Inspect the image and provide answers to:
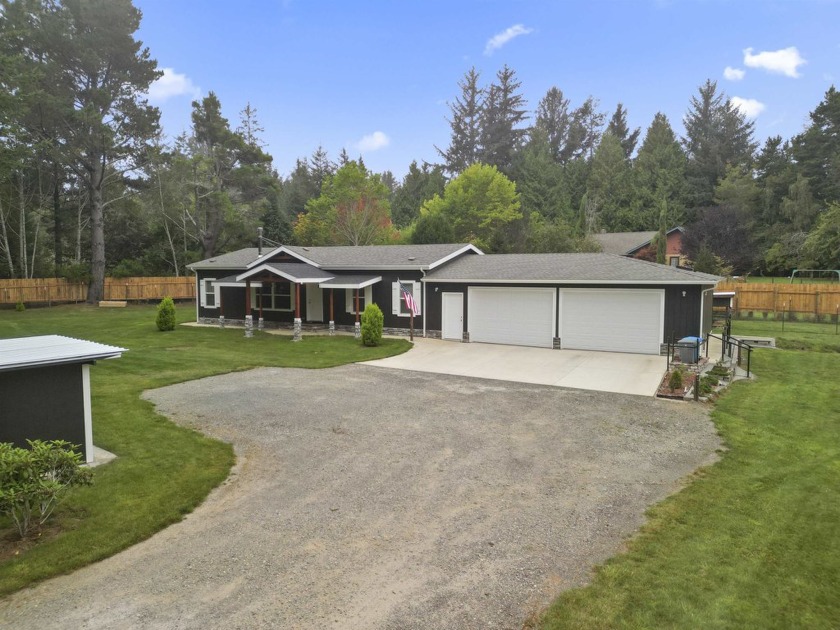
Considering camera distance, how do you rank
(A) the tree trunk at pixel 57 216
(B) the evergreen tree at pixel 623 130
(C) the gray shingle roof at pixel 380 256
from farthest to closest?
1. (B) the evergreen tree at pixel 623 130
2. (A) the tree trunk at pixel 57 216
3. (C) the gray shingle roof at pixel 380 256

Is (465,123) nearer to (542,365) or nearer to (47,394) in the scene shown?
(542,365)

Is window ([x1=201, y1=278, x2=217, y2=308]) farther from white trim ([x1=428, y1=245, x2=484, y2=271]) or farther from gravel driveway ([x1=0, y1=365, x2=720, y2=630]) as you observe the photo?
gravel driveway ([x1=0, y1=365, x2=720, y2=630])

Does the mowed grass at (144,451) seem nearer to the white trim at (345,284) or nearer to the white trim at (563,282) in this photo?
the white trim at (345,284)

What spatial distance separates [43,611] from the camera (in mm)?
3908

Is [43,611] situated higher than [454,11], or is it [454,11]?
[454,11]

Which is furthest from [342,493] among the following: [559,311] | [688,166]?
[688,166]

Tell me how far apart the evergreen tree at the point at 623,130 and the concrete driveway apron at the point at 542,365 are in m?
58.6

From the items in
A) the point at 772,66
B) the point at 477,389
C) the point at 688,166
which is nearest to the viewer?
the point at 477,389

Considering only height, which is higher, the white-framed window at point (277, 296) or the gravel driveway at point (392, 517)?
the white-framed window at point (277, 296)

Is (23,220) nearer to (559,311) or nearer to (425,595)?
(559,311)

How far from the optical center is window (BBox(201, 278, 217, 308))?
2509 cm

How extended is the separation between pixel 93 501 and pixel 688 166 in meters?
58.3

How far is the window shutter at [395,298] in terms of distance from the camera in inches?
813

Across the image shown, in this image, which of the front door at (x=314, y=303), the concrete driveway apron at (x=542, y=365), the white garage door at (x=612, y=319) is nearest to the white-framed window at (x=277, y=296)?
the front door at (x=314, y=303)
